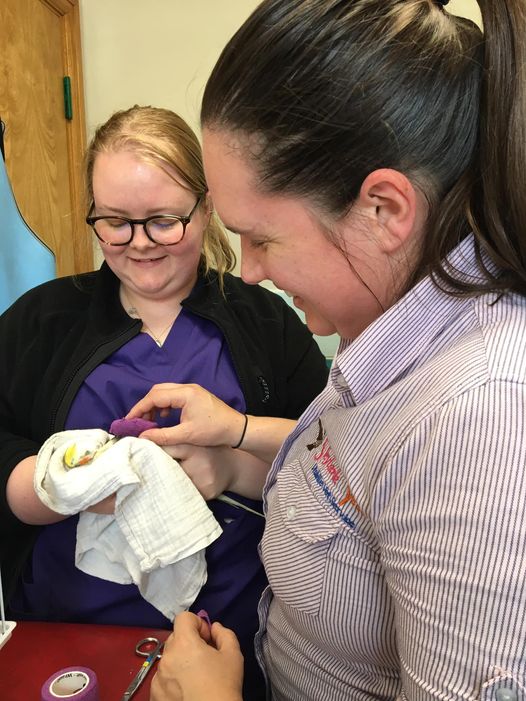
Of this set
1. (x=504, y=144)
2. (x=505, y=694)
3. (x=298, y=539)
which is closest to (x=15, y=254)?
(x=298, y=539)

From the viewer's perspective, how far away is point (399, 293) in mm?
592

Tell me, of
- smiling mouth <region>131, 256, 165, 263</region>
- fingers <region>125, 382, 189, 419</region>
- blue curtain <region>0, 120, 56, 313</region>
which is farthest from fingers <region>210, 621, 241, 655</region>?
blue curtain <region>0, 120, 56, 313</region>

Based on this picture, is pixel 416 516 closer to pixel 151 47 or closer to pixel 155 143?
pixel 155 143

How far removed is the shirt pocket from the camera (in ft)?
2.02

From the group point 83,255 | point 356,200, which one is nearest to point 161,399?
point 356,200

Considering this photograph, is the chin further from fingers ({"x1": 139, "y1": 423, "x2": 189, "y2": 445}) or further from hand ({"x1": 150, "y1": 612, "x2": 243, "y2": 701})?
hand ({"x1": 150, "y1": 612, "x2": 243, "y2": 701})

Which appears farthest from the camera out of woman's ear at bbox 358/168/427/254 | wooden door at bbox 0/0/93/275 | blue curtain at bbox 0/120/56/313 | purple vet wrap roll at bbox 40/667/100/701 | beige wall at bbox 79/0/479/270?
beige wall at bbox 79/0/479/270

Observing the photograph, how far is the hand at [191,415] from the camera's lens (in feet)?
3.04

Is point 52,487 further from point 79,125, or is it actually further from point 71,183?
point 79,125

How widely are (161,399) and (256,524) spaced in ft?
0.99

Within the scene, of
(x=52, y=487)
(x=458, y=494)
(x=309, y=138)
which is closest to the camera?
(x=458, y=494)

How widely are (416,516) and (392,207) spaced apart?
11.1 inches

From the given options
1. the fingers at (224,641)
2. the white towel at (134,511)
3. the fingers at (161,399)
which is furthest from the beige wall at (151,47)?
the fingers at (224,641)

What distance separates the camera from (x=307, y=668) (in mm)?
695
